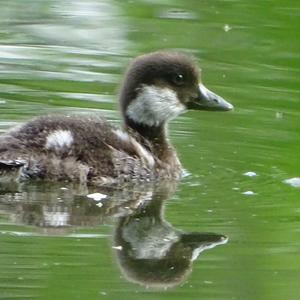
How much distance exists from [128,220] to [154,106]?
1513 mm

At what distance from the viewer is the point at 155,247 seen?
778 cm

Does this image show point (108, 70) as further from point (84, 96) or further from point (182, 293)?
point (182, 293)

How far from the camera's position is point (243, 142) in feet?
32.6

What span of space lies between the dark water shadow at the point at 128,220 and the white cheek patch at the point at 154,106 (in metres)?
0.55

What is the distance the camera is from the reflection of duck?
7.29 meters

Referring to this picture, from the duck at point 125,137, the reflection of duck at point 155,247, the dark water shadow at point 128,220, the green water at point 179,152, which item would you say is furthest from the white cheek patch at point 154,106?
the reflection of duck at point 155,247

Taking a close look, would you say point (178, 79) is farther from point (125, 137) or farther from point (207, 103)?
point (125, 137)

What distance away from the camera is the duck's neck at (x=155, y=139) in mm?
9508

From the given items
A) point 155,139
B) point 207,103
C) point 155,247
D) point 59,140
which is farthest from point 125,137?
point 155,247

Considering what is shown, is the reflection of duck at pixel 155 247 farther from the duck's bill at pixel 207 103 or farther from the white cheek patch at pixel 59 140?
the duck's bill at pixel 207 103

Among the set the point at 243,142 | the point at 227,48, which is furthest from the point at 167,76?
the point at 227,48

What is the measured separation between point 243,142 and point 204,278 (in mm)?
2834

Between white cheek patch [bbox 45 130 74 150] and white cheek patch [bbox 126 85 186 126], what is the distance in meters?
0.73

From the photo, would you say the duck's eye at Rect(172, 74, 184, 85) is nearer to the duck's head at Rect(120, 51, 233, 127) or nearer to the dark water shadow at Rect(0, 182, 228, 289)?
the duck's head at Rect(120, 51, 233, 127)
